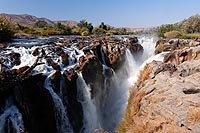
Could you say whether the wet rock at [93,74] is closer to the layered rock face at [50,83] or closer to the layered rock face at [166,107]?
the layered rock face at [50,83]

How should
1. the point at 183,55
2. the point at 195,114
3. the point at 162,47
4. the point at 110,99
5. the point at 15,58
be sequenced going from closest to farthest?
the point at 195,114 → the point at 15,58 → the point at 110,99 → the point at 183,55 → the point at 162,47

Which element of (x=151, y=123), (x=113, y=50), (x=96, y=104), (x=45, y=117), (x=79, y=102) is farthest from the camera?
(x=113, y=50)

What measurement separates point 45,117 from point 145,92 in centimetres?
552

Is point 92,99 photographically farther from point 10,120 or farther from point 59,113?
point 10,120

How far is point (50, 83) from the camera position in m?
14.0

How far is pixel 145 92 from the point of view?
33.2ft

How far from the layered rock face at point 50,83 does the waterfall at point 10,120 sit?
0.82 feet

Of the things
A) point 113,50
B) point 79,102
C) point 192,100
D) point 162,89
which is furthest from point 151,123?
point 113,50

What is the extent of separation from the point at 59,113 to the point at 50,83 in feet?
5.43

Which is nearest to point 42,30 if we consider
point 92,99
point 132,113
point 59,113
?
point 92,99

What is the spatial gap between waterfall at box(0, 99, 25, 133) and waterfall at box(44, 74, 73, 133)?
2.61 metres

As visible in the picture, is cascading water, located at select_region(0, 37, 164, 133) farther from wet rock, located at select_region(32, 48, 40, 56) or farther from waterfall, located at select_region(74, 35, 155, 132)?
wet rock, located at select_region(32, 48, 40, 56)

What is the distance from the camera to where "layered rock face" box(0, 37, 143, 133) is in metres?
11.9

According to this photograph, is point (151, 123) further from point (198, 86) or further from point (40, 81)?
point (40, 81)
